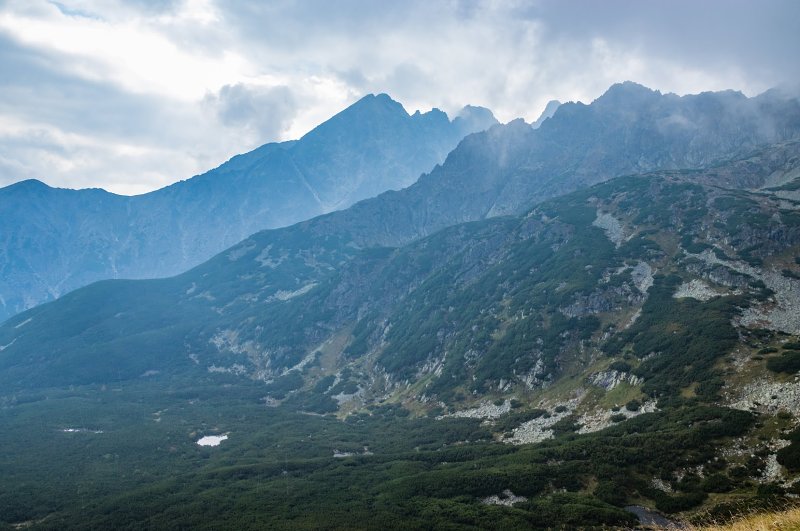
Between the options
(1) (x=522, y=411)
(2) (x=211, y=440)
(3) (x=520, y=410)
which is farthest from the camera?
(2) (x=211, y=440)

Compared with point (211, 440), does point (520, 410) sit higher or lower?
lower

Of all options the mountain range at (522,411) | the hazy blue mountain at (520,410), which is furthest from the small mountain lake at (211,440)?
the mountain range at (522,411)

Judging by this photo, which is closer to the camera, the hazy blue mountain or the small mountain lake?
the hazy blue mountain

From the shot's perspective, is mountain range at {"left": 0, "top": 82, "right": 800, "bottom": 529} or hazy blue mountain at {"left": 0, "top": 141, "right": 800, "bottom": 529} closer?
mountain range at {"left": 0, "top": 82, "right": 800, "bottom": 529}

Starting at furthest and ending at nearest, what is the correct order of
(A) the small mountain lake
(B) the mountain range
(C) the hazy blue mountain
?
(A) the small mountain lake < (C) the hazy blue mountain < (B) the mountain range

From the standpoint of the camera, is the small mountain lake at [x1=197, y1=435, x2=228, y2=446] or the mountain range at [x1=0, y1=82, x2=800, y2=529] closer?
the mountain range at [x1=0, y1=82, x2=800, y2=529]

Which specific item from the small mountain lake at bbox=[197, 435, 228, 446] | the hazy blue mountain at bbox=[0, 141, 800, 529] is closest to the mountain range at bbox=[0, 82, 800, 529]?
the hazy blue mountain at bbox=[0, 141, 800, 529]

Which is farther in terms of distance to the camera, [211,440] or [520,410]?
[211,440]

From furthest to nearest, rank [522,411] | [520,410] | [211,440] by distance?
1. [211,440]
2. [520,410]
3. [522,411]

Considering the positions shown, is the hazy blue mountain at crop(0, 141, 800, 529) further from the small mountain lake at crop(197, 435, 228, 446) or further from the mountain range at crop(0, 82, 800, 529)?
the small mountain lake at crop(197, 435, 228, 446)

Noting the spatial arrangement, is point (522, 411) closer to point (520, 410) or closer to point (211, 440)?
point (520, 410)

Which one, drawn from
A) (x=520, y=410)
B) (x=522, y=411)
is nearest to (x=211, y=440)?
(x=520, y=410)

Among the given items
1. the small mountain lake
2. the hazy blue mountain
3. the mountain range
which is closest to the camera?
the mountain range
